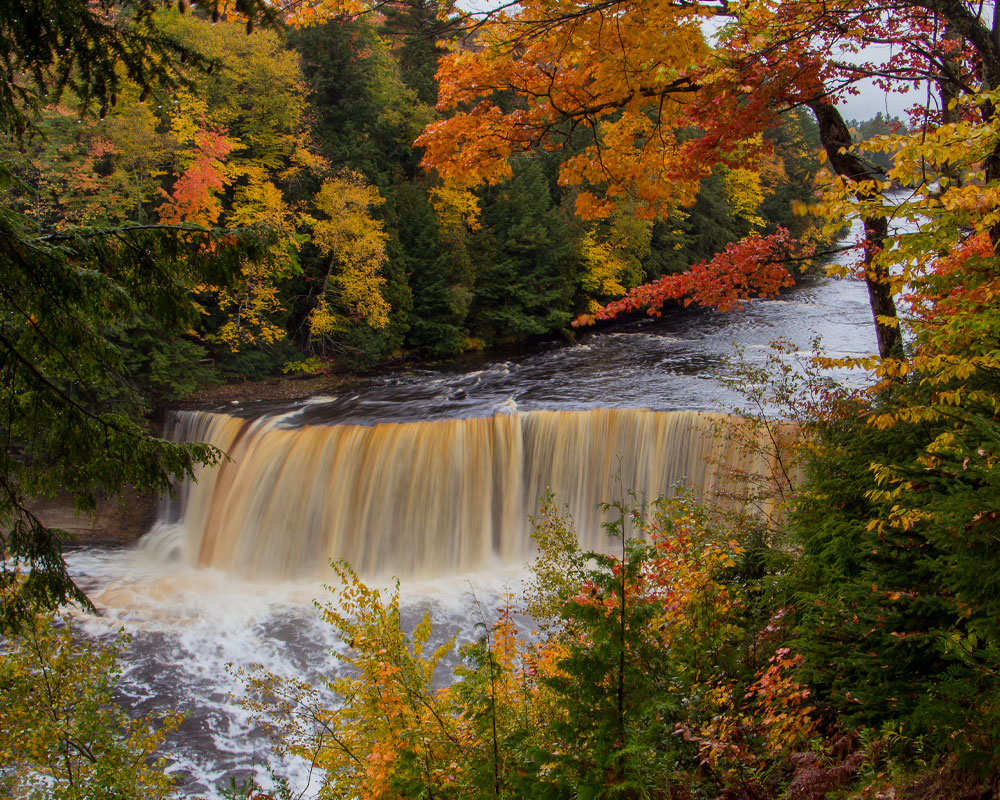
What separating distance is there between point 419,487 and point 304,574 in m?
2.77

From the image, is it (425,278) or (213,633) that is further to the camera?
(425,278)

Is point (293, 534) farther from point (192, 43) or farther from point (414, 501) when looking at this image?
point (192, 43)

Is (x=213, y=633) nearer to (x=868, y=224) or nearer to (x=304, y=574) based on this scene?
(x=304, y=574)

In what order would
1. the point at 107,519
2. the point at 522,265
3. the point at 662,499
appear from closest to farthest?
the point at 662,499
the point at 107,519
the point at 522,265

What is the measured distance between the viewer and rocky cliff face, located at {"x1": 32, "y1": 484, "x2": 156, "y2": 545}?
14234mm

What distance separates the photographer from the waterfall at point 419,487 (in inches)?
513

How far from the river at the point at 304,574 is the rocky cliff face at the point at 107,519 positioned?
44 centimetres

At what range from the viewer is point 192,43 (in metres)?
16.6

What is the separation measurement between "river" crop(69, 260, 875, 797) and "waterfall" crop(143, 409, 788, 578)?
0.21m

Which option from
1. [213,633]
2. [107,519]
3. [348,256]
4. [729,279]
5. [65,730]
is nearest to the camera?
[65,730]

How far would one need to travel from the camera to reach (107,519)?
48.3 feet

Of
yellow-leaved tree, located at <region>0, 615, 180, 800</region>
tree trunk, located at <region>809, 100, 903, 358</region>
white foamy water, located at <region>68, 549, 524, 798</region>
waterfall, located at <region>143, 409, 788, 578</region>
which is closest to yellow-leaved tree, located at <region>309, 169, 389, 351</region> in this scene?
waterfall, located at <region>143, 409, 788, 578</region>

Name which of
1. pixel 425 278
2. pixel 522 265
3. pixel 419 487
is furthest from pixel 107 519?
pixel 522 265

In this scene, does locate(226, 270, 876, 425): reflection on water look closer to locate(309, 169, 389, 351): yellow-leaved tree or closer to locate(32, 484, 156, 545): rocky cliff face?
locate(309, 169, 389, 351): yellow-leaved tree
